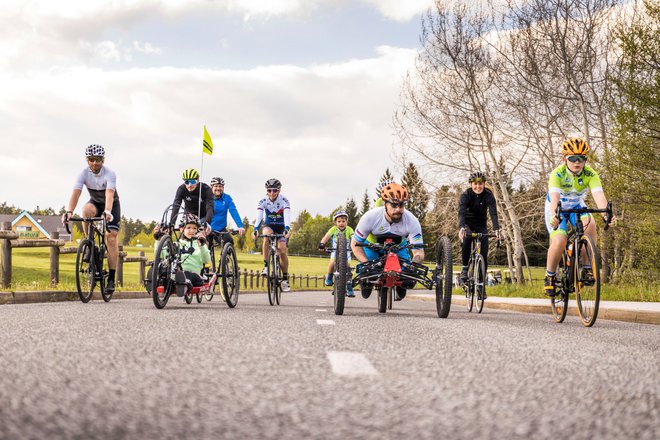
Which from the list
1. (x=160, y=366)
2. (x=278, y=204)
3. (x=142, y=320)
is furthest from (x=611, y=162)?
(x=160, y=366)

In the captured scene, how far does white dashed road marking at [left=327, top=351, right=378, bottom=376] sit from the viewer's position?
10.6 ft

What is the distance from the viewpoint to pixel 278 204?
12.2 metres

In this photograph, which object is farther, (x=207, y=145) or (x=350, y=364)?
(x=207, y=145)

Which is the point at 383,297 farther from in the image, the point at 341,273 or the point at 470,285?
the point at 470,285

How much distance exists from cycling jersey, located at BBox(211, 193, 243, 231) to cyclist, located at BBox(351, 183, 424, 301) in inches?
174

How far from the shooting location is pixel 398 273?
7.95 m

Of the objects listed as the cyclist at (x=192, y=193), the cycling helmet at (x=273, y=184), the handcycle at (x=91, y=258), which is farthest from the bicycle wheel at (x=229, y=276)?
the cycling helmet at (x=273, y=184)

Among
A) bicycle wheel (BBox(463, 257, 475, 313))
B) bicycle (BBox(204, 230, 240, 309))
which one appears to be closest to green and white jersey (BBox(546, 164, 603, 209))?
bicycle wheel (BBox(463, 257, 475, 313))

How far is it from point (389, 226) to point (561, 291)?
2.14 metres

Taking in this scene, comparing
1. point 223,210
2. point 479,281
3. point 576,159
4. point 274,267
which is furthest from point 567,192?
point 223,210

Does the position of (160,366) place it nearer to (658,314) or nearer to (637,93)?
(658,314)

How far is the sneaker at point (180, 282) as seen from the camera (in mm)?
8828

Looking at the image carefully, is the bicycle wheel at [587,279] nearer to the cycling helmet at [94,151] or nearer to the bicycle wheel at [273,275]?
the bicycle wheel at [273,275]

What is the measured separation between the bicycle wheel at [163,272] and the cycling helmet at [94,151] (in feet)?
6.40
